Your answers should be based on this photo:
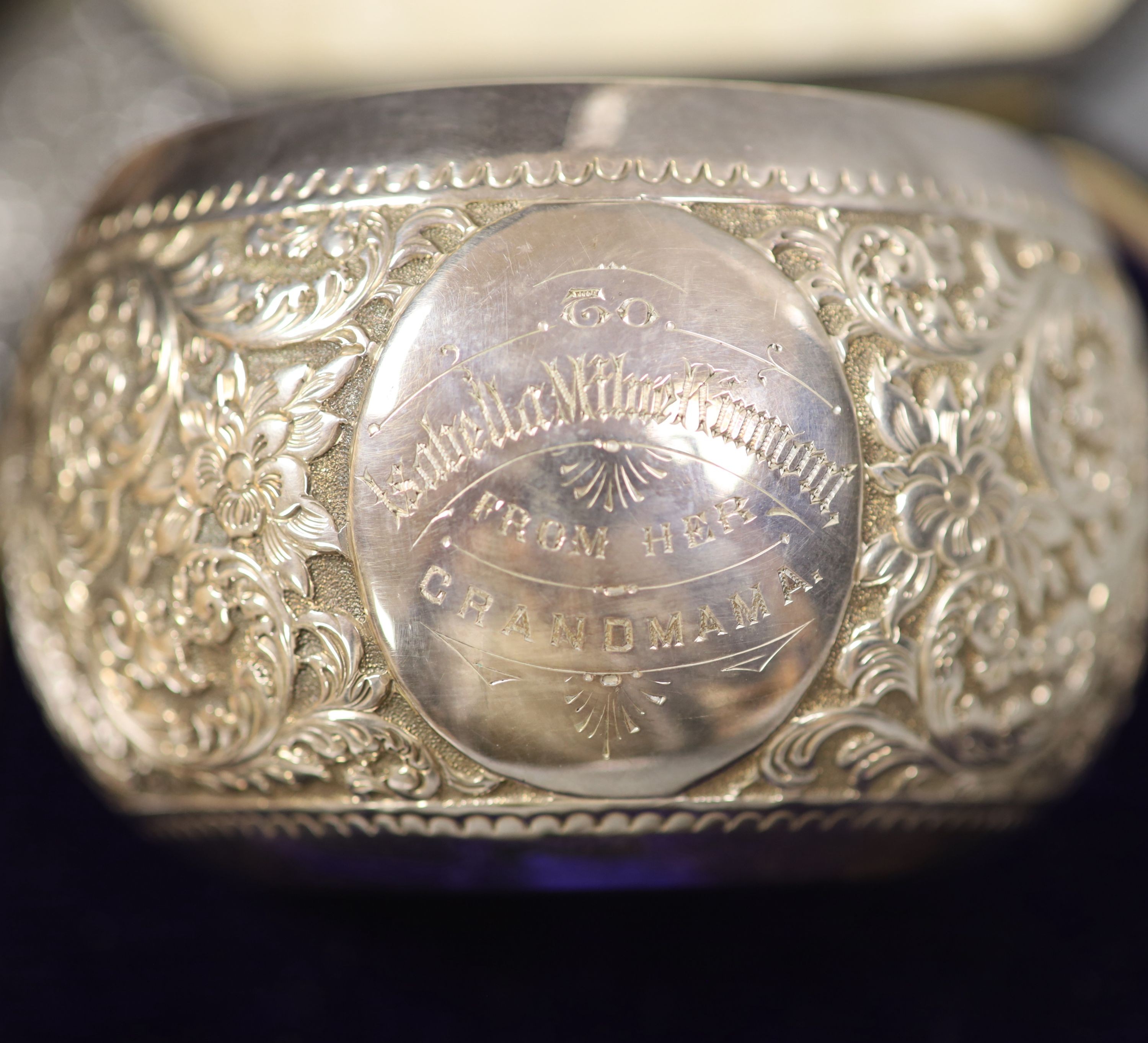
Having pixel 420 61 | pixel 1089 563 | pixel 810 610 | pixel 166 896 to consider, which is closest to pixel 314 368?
pixel 810 610

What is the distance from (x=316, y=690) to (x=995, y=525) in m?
0.31

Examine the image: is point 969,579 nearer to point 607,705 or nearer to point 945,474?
point 945,474

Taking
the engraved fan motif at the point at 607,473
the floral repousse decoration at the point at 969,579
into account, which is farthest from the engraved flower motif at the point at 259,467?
the floral repousse decoration at the point at 969,579

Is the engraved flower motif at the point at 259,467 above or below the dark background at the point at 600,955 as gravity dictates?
above

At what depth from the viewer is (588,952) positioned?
0.83 meters

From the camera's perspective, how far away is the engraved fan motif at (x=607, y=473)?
470mm

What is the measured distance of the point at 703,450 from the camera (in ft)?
1.56

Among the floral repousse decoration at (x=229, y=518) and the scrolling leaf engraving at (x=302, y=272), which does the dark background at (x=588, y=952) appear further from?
the scrolling leaf engraving at (x=302, y=272)

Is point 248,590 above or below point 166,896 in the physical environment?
above

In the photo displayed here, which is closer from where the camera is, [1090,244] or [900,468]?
[900,468]

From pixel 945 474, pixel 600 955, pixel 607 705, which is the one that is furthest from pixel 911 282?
pixel 600 955

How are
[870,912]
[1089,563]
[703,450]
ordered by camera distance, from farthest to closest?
[870,912]
[1089,563]
[703,450]

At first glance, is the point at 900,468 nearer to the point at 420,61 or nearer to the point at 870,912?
the point at 870,912

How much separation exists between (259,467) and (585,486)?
147 mm
